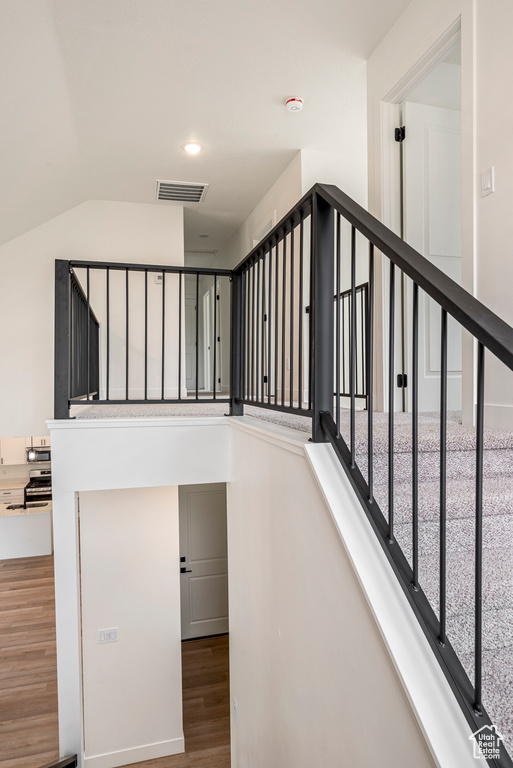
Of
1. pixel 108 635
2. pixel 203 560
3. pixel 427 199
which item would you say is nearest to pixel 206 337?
pixel 203 560

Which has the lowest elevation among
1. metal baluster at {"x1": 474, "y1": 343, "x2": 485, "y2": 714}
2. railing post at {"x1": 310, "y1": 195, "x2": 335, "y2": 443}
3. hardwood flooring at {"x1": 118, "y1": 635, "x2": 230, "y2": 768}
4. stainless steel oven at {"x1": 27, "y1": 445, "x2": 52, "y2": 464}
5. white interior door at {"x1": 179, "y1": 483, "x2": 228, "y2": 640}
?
hardwood flooring at {"x1": 118, "y1": 635, "x2": 230, "y2": 768}

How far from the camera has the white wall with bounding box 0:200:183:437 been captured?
528cm

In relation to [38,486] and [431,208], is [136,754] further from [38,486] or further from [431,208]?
[38,486]

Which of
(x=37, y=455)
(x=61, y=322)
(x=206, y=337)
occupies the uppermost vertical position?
(x=206, y=337)

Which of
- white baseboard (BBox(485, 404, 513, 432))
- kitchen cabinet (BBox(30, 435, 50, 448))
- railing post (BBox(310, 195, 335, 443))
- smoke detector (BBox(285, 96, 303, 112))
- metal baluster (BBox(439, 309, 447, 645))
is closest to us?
metal baluster (BBox(439, 309, 447, 645))

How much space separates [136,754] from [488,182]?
502 centimetres

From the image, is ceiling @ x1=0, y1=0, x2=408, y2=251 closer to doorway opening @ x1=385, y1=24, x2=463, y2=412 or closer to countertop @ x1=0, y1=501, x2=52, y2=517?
doorway opening @ x1=385, y1=24, x2=463, y2=412

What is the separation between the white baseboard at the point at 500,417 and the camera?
2.12 m

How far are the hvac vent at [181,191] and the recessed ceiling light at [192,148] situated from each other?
0.68 meters

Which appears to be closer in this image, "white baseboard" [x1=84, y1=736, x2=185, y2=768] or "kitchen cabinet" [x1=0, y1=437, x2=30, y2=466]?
"white baseboard" [x1=84, y1=736, x2=185, y2=768]

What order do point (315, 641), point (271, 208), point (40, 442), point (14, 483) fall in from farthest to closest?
point (40, 442) → point (14, 483) → point (271, 208) → point (315, 641)

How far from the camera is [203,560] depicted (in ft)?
20.8

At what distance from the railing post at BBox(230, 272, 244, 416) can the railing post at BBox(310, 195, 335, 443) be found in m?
1.32

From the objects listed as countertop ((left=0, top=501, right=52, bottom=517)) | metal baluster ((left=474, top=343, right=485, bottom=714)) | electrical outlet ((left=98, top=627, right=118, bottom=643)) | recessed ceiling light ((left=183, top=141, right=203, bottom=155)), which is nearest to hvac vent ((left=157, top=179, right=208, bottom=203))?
recessed ceiling light ((left=183, top=141, right=203, bottom=155))
